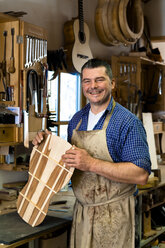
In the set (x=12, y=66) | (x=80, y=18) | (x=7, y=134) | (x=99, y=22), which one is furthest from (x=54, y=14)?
(x=7, y=134)

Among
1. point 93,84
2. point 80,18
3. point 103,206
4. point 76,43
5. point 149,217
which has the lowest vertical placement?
point 149,217

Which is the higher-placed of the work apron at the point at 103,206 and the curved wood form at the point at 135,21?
the curved wood form at the point at 135,21

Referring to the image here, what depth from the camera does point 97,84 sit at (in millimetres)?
2523

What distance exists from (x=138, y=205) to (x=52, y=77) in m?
1.52

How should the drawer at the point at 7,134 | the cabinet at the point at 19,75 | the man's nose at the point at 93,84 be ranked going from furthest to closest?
1. the cabinet at the point at 19,75
2. the drawer at the point at 7,134
3. the man's nose at the point at 93,84

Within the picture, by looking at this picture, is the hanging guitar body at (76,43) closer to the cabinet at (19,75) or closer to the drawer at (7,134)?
the cabinet at (19,75)

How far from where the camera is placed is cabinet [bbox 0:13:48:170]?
3.09 m

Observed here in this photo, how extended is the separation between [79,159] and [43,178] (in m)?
0.35

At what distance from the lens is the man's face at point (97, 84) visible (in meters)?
2.52

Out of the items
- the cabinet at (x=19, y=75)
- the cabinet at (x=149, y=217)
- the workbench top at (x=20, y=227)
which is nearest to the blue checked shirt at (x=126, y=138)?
the workbench top at (x=20, y=227)

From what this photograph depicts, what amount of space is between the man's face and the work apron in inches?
6.2

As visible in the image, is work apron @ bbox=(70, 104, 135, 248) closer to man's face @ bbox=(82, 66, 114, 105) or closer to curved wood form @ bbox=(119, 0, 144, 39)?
man's face @ bbox=(82, 66, 114, 105)

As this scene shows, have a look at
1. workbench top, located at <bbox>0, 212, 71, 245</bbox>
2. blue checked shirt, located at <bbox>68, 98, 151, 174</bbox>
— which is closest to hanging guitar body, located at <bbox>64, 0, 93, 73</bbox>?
blue checked shirt, located at <bbox>68, 98, 151, 174</bbox>

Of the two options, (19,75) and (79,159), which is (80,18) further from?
(79,159)
